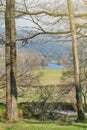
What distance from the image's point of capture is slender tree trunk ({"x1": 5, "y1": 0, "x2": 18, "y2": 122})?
1894 centimetres

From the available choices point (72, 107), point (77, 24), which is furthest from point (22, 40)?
point (72, 107)

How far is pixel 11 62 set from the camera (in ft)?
62.5

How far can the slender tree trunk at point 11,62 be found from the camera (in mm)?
18938

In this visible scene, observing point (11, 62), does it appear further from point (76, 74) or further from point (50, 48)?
point (50, 48)

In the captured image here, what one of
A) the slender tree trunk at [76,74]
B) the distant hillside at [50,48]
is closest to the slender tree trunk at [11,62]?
the slender tree trunk at [76,74]

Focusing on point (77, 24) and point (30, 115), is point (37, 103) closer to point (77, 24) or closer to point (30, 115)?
point (30, 115)

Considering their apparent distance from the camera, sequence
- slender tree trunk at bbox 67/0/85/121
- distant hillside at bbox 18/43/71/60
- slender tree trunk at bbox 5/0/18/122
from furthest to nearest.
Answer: distant hillside at bbox 18/43/71/60 < slender tree trunk at bbox 67/0/85/121 < slender tree trunk at bbox 5/0/18/122

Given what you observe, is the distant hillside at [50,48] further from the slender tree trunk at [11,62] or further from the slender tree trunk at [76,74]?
the slender tree trunk at [11,62]

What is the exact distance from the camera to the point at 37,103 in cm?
2817

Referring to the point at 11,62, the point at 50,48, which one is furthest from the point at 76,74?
the point at 50,48

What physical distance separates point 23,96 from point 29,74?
190cm

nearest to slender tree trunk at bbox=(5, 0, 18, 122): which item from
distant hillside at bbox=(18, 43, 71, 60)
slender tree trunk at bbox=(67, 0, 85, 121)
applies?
slender tree trunk at bbox=(67, 0, 85, 121)

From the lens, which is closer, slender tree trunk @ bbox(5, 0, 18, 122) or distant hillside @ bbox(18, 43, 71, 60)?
slender tree trunk @ bbox(5, 0, 18, 122)

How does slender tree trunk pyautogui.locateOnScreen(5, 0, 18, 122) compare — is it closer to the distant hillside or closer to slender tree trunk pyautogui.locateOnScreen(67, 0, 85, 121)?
slender tree trunk pyautogui.locateOnScreen(67, 0, 85, 121)
